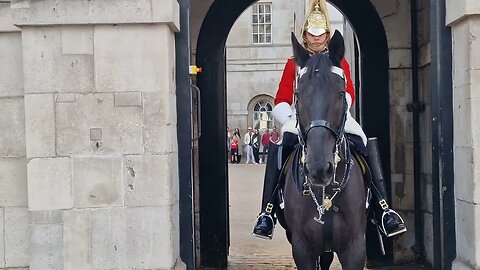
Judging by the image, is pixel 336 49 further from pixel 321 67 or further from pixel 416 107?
pixel 416 107

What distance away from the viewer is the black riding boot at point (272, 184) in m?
5.61

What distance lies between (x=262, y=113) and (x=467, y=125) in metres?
28.0

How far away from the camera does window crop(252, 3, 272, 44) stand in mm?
33188

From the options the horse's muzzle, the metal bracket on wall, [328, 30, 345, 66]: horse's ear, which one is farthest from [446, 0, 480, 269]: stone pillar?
the metal bracket on wall

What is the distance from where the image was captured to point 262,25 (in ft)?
109

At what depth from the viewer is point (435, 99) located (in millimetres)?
5660

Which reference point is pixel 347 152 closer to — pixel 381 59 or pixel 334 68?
pixel 334 68

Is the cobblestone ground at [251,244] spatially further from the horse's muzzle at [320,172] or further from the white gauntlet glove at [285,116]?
the horse's muzzle at [320,172]

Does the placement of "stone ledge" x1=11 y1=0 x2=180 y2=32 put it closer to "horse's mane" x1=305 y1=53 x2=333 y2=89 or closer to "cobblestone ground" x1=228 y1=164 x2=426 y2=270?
"horse's mane" x1=305 y1=53 x2=333 y2=89

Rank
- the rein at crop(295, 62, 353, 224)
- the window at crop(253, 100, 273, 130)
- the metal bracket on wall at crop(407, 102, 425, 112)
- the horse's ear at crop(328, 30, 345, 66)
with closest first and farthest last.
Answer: the rein at crop(295, 62, 353, 224), the horse's ear at crop(328, 30, 345, 66), the metal bracket on wall at crop(407, 102, 425, 112), the window at crop(253, 100, 273, 130)

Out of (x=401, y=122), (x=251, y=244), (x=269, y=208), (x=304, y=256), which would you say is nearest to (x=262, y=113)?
(x=251, y=244)

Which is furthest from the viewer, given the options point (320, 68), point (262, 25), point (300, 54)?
point (262, 25)

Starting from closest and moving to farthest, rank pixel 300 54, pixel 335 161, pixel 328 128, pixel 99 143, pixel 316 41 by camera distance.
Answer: pixel 328 128
pixel 335 161
pixel 300 54
pixel 99 143
pixel 316 41

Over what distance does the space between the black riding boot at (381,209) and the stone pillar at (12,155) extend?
2.73 meters
